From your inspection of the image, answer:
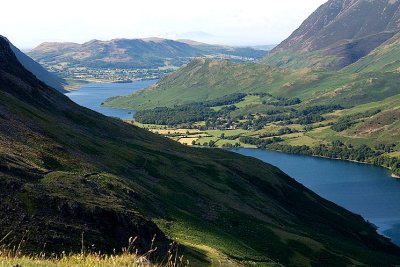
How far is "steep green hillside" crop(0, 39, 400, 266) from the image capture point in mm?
54188

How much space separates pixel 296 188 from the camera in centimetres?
18788

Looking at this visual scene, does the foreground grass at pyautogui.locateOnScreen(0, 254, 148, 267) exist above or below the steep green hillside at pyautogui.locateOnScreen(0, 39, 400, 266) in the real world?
above

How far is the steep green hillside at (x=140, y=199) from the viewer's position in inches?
2133

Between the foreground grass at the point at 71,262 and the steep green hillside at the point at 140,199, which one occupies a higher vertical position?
the foreground grass at the point at 71,262

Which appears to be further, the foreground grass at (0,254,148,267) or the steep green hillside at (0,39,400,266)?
the steep green hillside at (0,39,400,266)

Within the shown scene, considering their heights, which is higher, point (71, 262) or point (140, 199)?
point (71, 262)

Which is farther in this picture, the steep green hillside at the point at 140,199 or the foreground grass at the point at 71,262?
the steep green hillside at the point at 140,199

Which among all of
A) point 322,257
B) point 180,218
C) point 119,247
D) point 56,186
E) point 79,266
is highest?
point 79,266

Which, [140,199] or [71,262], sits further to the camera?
[140,199]

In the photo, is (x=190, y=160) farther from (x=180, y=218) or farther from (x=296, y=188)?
(x=180, y=218)

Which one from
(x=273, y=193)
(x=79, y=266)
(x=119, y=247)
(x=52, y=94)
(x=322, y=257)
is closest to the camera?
(x=79, y=266)

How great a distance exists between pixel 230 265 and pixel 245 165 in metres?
119

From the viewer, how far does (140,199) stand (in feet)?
280

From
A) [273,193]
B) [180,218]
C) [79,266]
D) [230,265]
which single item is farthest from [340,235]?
[79,266]
